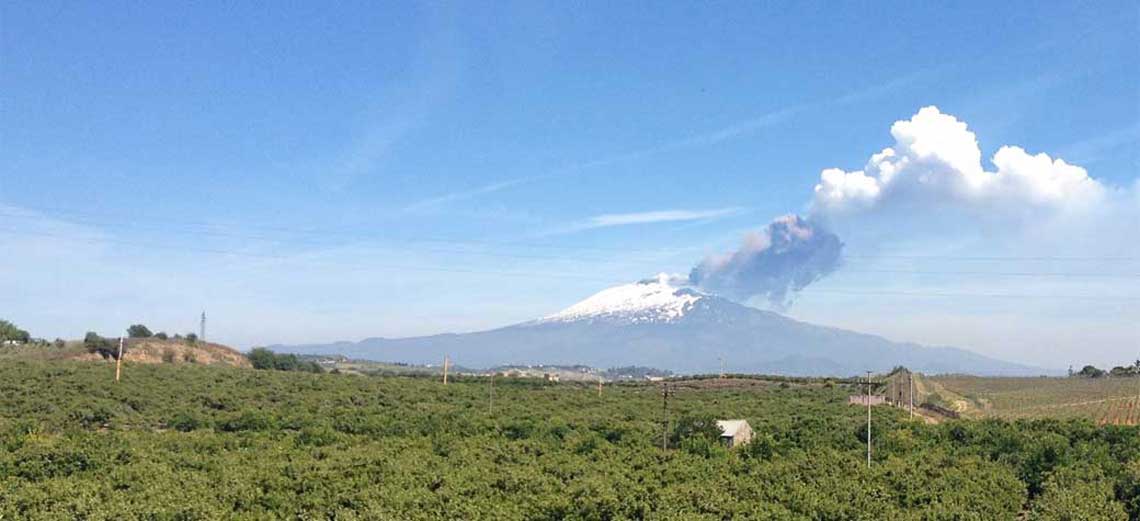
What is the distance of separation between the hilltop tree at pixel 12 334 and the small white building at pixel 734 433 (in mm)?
125371

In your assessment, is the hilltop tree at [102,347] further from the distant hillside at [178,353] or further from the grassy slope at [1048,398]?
the grassy slope at [1048,398]

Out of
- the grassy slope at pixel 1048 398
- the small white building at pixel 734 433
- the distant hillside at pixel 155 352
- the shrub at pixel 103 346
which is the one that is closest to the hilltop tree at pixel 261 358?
the distant hillside at pixel 155 352

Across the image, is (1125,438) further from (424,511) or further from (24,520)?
(24,520)

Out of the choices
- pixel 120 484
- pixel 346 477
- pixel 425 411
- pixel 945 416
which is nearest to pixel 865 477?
pixel 346 477

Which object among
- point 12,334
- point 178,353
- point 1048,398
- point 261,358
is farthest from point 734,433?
point 12,334

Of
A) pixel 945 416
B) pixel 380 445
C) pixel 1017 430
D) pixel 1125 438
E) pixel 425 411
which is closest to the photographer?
pixel 380 445

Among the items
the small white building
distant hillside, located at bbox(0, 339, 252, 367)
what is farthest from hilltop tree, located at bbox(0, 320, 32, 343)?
the small white building

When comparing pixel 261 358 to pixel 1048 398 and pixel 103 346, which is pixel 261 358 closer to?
pixel 103 346

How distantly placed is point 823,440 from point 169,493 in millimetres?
34055

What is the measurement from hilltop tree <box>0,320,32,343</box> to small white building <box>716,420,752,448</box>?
12537cm

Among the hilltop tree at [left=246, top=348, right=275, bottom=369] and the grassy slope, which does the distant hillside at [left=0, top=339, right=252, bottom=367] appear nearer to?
the hilltop tree at [left=246, top=348, right=275, bottom=369]

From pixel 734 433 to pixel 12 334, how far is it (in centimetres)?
13196

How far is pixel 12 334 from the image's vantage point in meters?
132

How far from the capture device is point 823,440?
4397cm
